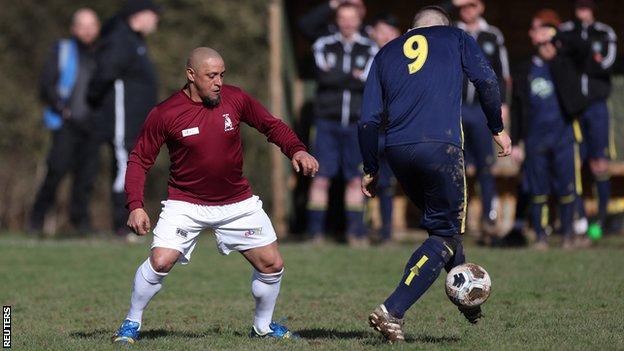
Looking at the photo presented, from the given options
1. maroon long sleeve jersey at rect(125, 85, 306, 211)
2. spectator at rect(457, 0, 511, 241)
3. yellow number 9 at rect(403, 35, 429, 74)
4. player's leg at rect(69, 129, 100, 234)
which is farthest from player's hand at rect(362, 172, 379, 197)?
player's leg at rect(69, 129, 100, 234)

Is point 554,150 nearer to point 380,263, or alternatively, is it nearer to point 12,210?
point 380,263

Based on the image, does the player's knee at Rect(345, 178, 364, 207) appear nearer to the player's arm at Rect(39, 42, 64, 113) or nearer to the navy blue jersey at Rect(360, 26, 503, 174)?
the player's arm at Rect(39, 42, 64, 113)

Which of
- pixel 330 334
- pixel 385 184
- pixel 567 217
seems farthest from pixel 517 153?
pixel 330 334

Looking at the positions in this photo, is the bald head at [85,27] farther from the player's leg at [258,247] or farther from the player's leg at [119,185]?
the player's leg at [258,247]

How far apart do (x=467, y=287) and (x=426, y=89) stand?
4.11 ft

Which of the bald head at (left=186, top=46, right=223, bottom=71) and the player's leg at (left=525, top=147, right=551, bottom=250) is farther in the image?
the player's leg at (left=525, top=147, right=551, bottom=250)

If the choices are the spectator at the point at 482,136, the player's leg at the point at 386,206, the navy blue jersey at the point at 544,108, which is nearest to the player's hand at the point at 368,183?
the spectator at the point at 482,136

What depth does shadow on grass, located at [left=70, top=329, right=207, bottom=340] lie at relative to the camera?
8.68 m

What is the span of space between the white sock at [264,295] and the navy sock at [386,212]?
6507mm

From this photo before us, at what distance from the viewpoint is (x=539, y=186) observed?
14492mm

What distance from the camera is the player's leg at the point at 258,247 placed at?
844 centimetres

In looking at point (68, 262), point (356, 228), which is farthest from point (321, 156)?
point (68, 262)

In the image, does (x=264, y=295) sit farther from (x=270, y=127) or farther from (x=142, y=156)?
(x=142, y=156)

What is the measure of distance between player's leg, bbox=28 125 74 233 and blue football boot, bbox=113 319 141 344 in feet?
26.1
